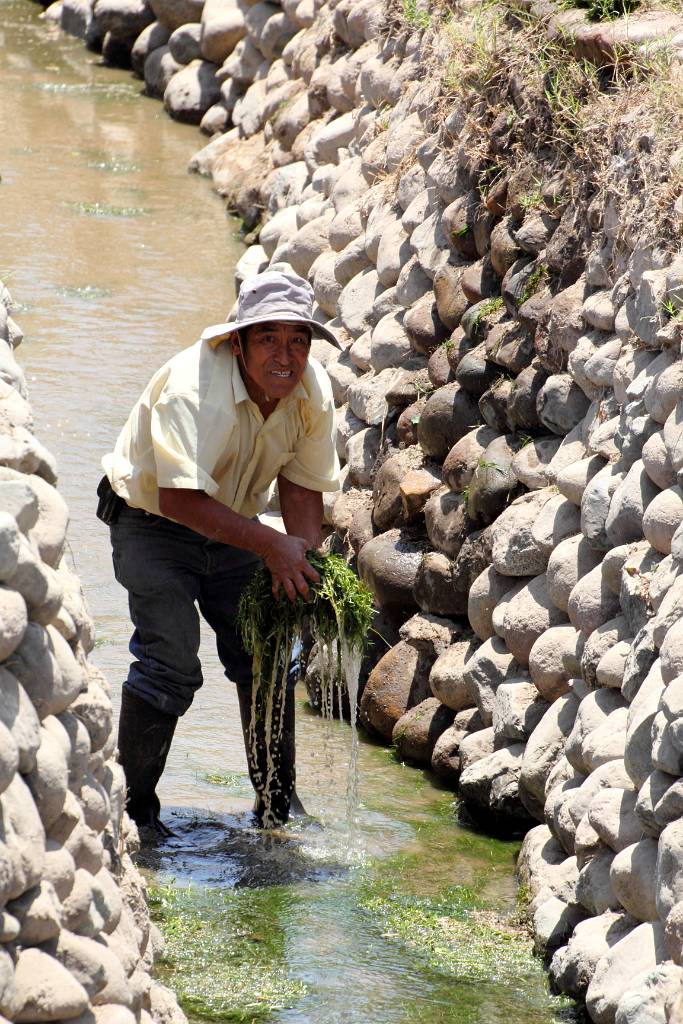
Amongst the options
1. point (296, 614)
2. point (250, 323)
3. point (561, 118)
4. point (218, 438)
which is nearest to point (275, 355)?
point (250, 323)

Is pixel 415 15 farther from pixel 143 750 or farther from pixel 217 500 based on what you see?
pixel 143 750

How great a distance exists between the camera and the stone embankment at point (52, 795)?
280 cm

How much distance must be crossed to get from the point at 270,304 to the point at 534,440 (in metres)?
1.39

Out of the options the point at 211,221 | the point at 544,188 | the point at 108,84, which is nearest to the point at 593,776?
the point at 544,188

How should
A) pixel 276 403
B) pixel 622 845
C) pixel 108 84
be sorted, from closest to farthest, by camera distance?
pixel 622 845 → pixel 276 403 → pixel 108 84

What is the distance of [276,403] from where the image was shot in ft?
16.3

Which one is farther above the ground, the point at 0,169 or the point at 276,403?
the point at 276,403

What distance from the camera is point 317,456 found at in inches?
203

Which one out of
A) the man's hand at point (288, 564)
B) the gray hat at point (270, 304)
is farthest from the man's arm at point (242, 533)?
the gray hat at point (270, 304)

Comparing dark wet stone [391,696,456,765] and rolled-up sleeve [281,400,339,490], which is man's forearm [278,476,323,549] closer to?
rolled-up sleeve [281,400,339,490]

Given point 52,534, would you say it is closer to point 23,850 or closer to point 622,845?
point 23,850

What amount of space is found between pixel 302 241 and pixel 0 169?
525 cm

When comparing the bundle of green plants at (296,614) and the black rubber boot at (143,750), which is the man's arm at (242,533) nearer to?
the bundle of green plants at (296,614)

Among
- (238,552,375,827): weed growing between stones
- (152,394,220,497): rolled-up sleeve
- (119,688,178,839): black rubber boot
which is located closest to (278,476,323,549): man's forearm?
(238,552,375,827): weed growing between stones
